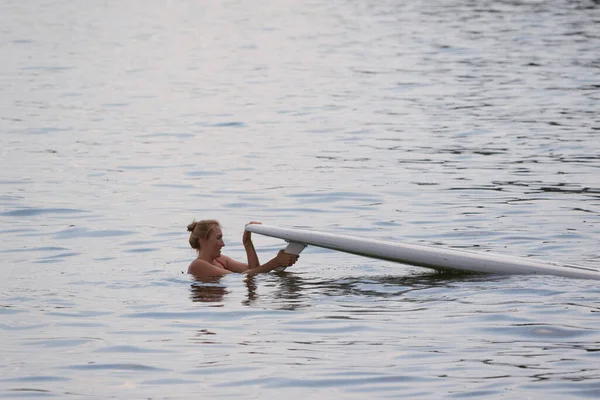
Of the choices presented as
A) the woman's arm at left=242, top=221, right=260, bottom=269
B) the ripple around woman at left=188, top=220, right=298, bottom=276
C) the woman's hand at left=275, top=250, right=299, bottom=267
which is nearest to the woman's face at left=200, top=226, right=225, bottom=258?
the ripple around woman at left=188, top=220, right=298, bottom=276

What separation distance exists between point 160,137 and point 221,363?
13736 millimetres

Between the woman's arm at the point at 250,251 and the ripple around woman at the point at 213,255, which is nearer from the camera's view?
the ripple around woman at the point at 213,255

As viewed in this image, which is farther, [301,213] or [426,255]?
[301,213]

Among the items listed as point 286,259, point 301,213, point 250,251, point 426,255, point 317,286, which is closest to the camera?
point 426,255

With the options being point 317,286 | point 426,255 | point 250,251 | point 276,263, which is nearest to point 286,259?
point 276,263

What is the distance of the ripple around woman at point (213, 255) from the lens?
438 inches

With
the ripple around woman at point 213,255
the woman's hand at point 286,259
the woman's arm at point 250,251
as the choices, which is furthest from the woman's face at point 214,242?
the woman's hand at point 286,259

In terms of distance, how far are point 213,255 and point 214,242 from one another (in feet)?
0.45

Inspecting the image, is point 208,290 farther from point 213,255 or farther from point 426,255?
point 426,255

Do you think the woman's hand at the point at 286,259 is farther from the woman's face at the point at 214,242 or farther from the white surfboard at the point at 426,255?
the woman's face at the point at 214,242

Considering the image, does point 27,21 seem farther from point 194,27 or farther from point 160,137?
point 160,137

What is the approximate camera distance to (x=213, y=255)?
11211 millimetres

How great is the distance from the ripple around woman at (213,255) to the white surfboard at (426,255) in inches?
4.7

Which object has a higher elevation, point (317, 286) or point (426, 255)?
point (426, 255)
